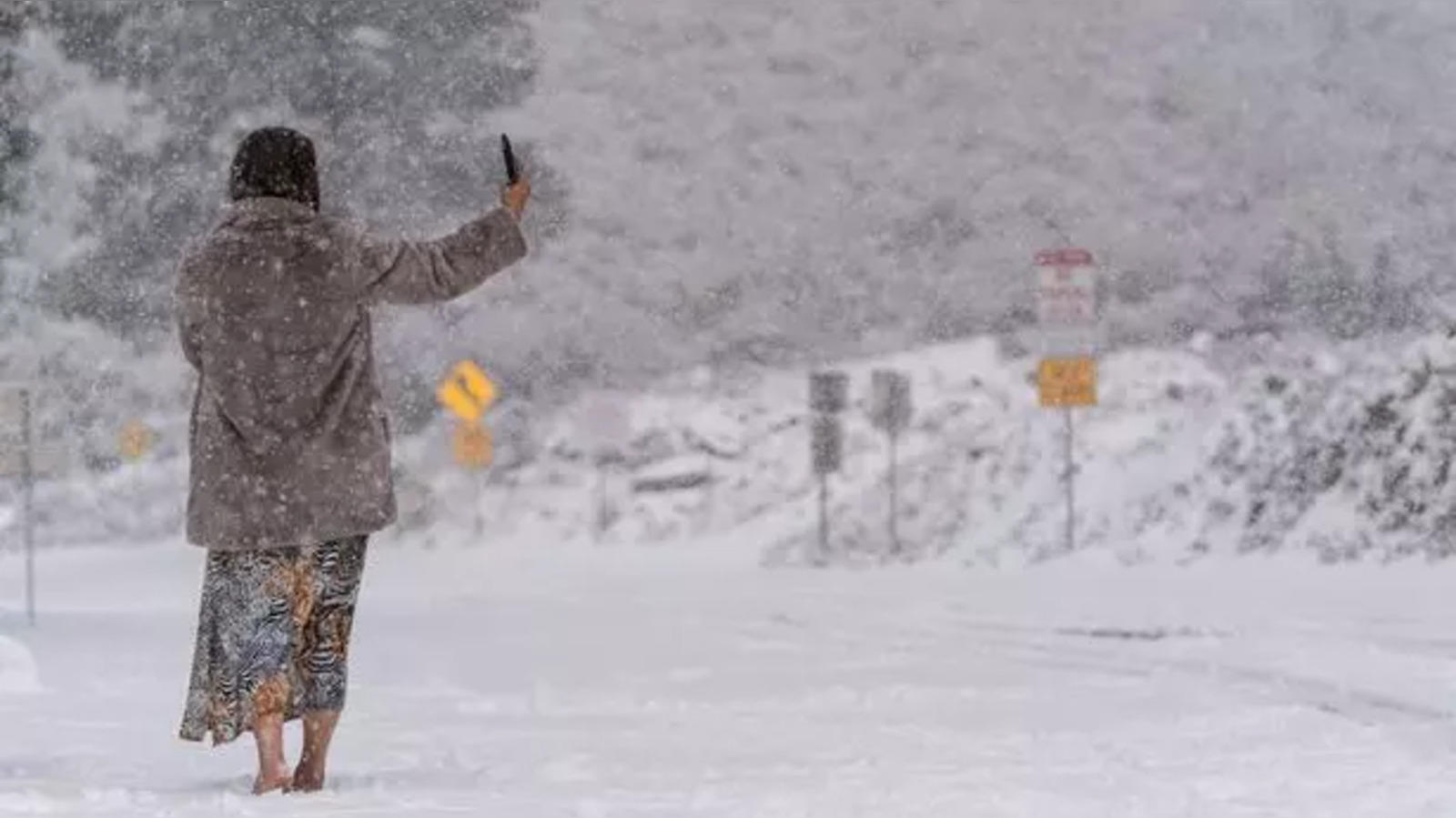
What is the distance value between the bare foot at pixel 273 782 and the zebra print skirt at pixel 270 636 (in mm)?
133

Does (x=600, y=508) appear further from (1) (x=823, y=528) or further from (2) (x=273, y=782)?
(2) (x=273, y=782)

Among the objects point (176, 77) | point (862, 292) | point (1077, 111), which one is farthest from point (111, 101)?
point (1077, 111)

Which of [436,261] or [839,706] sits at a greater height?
[436,261]

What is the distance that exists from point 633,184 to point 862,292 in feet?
12.6

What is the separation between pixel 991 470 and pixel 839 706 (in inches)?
929

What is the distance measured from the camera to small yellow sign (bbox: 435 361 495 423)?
3847 cm

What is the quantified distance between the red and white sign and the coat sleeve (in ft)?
63.7

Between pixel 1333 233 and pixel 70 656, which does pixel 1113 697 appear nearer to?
pixel 70 656

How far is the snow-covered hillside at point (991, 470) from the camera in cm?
2547

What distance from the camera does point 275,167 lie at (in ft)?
23.8

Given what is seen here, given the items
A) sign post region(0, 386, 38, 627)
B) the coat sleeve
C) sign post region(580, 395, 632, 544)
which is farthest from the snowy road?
sign post region(580, 395, 632, 544)

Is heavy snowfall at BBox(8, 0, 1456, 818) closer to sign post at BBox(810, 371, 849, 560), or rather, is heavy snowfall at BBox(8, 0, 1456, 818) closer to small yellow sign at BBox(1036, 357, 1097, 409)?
sign post at BBox(810, 371, 849, 560)

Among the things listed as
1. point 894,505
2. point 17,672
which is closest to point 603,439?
point 894,505

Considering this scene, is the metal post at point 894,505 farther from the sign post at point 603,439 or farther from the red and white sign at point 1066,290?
the red and white sign at point 1066,290
